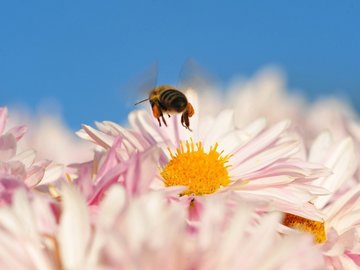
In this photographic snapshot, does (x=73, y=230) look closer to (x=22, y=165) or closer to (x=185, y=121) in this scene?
(x=22, y=165)

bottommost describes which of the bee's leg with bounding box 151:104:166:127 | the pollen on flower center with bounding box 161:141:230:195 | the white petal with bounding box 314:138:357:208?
the pollen on flower center with bounding box 161:141:230:195

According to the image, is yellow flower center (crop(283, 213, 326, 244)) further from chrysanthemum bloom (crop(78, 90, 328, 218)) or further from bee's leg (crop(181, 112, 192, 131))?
bee's leg (crop(181, 112, 192, 131))

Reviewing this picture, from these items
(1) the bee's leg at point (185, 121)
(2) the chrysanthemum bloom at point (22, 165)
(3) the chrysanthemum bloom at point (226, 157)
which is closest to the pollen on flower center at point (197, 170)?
(3) the chrysanthemum bloom at point (226, 157)

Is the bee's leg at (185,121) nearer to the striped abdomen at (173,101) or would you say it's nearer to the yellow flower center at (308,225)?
the striped abdomen at (173,101)

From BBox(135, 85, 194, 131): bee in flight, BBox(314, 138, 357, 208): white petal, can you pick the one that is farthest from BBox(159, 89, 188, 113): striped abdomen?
BBox(314, 138, 357, 208): white petal

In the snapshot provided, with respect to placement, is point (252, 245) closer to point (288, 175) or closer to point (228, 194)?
point (228, 194)

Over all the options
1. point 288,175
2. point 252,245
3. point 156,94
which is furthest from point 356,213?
point 252,245

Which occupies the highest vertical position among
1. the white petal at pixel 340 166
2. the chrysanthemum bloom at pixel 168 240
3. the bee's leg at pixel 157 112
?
the bee's leg at pixel 157 112
